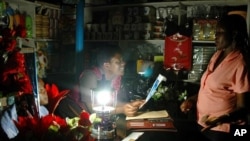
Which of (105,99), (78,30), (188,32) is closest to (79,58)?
(78,30)

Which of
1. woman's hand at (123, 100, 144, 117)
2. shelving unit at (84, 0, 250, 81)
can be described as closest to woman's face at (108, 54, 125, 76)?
woman's hand at (123, 100, 144, 117)

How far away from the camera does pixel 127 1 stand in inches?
130

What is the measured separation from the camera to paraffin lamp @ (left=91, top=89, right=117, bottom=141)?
1095mm

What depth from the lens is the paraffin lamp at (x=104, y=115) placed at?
109 centimetres

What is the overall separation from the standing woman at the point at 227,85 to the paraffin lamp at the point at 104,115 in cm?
82

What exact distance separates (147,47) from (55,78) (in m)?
1.31

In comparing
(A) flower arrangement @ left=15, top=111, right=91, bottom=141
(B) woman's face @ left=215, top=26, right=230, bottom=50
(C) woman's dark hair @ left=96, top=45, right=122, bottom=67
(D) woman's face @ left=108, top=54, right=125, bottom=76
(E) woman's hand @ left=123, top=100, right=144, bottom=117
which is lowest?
(E) woman's hand @ left=123, top=100, right=144, bottom=117

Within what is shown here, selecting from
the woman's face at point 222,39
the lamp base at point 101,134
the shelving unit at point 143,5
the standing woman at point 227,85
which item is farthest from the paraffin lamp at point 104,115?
the shelving unit at point 143,5

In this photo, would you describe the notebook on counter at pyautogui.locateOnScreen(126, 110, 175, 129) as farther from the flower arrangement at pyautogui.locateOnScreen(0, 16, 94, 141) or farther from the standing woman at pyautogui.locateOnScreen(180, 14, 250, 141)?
the standing woman at pyautogui.locateOnScreen(180, 14, 250, 141)

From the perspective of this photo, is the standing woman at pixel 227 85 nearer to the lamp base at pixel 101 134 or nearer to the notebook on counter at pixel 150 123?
the notebook on counter at pixel 150 123

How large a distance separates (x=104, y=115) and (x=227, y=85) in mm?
946

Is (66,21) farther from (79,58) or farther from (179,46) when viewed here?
(179,46)

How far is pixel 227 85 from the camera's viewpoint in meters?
1.75

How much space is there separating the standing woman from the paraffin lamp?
2.69 ft
